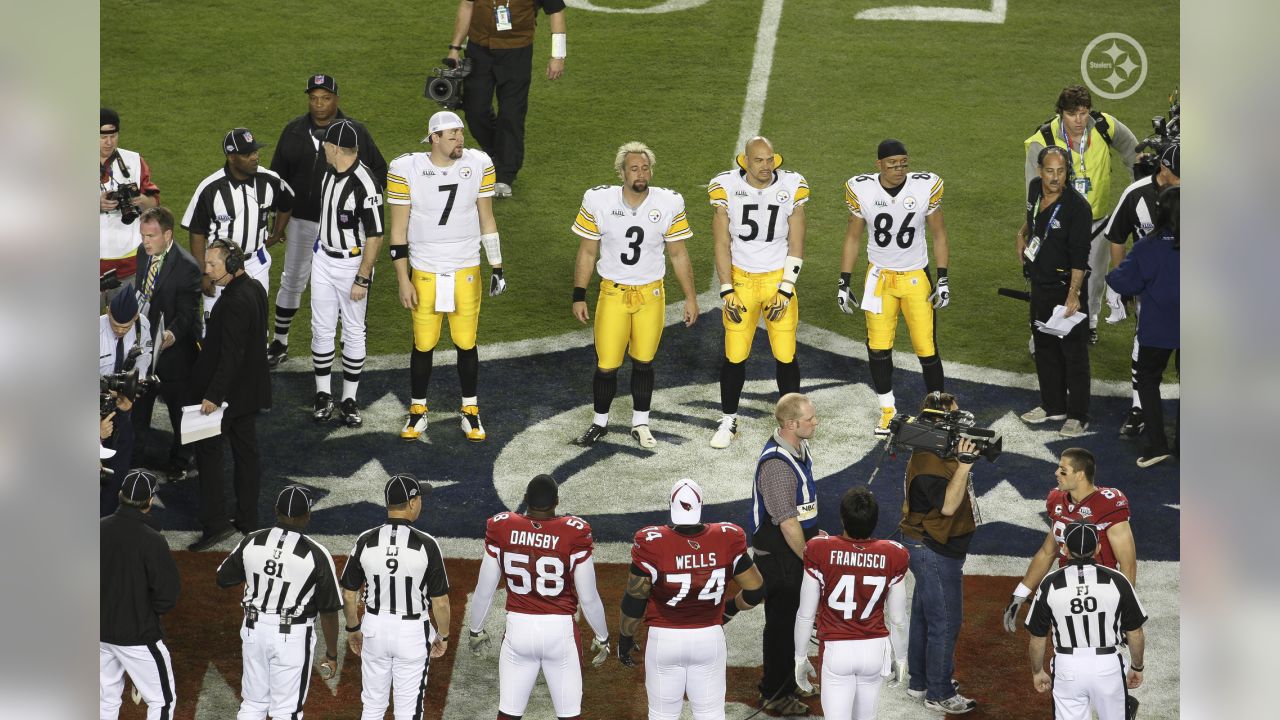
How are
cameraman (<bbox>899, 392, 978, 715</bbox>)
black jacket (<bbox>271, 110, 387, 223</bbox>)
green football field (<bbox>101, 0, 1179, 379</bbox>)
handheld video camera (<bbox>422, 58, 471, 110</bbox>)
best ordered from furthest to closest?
green football field (<bbox>101, 0, 1179, 379</bbox>)
handheld video camera (<bbox>422, 58, 471, 110</bbox>)
black jacket (<bbox>271, 110, 387, 223</bbox>)
cameraman (<bbox>899, 392, 978, 715</bbox>)

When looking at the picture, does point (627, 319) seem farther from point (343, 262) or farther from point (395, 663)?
point (395, 663)

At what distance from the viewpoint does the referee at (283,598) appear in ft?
19.2

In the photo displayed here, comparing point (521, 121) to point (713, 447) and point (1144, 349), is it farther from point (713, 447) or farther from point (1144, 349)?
point (1144, 349)

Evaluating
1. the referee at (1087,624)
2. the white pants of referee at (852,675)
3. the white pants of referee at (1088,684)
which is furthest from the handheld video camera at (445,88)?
the white pants of referee at (1088,684)

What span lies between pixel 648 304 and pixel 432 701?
10.8 feet

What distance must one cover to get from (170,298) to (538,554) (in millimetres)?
3615

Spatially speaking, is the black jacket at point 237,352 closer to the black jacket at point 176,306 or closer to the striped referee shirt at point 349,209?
the black jacket at point 176,306

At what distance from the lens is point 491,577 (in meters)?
6.15

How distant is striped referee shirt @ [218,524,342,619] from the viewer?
19.2 ft

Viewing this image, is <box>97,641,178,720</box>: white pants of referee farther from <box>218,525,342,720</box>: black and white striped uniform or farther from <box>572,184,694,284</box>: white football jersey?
<box>572,184,694,284</box>: white football jersey

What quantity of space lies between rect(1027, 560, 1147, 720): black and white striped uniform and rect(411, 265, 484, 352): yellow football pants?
457 cm

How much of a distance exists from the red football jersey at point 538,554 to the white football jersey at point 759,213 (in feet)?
12.0

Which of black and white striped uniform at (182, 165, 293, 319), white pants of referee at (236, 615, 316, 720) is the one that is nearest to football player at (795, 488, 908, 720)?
white pants of referee at (236, 615, 316, 720)
